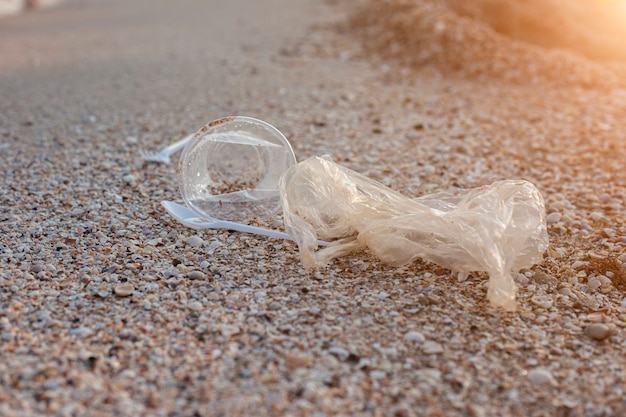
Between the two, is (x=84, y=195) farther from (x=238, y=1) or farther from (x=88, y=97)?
(x=238, y=1)

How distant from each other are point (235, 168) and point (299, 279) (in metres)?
1.07

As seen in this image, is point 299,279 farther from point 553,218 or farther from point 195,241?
point 553,218

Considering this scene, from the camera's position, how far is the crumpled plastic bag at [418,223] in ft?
9.00

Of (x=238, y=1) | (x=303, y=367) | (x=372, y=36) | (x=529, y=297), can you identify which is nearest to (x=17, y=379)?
(x=303, y=367)

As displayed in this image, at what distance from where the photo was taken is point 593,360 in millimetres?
2365

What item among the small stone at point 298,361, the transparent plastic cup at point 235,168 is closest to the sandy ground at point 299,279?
the small stone at point 298,361

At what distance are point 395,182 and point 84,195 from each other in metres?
1.81

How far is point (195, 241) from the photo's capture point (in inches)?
124

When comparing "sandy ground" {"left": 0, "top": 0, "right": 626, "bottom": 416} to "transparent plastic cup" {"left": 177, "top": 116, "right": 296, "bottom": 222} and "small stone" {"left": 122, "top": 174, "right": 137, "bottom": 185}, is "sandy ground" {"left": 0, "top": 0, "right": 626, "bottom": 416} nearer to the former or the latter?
"small stone" {"left": 122, "top": 174, "right": 137, "bottom": 185}

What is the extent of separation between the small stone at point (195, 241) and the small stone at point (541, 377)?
1611mm

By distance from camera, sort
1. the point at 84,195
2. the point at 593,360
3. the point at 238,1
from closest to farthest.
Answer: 1. the point at 593,360
2. the point at 84,195
3. the point at 238,1

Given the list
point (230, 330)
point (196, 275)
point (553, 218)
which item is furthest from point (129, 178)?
point (553, 218)

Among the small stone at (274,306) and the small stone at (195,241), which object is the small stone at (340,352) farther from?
the small stone at (195,241)

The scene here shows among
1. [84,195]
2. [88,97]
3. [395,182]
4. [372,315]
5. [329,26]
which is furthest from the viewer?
[329,26]
